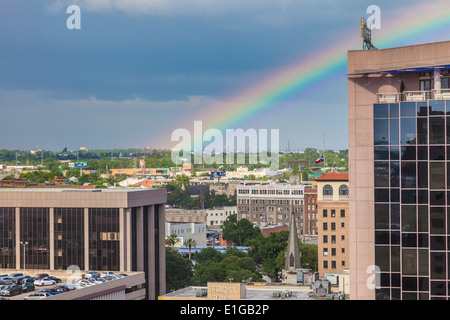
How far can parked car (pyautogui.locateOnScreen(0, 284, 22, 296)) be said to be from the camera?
147 feet

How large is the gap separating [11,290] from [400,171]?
26.4 meters

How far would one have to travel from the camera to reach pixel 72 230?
64.2m

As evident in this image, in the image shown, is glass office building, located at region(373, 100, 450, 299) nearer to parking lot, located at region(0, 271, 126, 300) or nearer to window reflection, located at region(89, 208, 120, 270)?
parking lot, located at region(0, 271, 126, 300)

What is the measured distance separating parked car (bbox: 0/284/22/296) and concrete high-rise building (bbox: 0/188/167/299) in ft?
51.7

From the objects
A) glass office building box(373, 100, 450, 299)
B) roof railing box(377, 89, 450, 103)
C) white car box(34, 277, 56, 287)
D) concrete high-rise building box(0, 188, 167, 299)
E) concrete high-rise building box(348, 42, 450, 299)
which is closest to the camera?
glass office building box(373, 100, 450, 299)

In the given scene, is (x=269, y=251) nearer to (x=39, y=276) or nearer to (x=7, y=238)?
(x=7, y=238)

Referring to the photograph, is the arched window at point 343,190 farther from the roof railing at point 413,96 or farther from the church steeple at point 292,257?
the roof railing at point 413,96

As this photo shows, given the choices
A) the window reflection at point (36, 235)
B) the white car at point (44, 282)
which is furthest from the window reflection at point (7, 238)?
the white car at point (44, 282)

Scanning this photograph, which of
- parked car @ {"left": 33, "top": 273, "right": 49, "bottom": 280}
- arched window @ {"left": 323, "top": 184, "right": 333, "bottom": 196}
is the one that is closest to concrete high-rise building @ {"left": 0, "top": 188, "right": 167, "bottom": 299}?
parked car @ {"left": 33, "top": 273, "right": 49, "bottom": 280}

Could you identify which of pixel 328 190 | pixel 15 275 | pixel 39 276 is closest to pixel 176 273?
pixel 328 190
